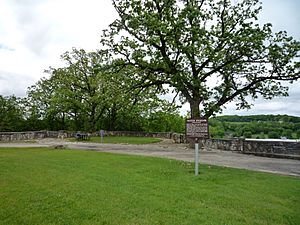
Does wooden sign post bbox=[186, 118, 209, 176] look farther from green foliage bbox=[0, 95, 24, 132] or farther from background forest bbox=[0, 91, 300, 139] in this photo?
green foliage bbox=[0, 95, 24, 132]

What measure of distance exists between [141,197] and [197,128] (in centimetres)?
446

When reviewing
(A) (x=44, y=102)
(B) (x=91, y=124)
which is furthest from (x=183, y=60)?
(A) (x=44, y=102)

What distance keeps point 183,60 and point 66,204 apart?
54.4 ft

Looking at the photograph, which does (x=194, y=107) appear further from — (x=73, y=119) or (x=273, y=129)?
(x=73, y=119)

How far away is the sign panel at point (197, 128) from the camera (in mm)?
9466

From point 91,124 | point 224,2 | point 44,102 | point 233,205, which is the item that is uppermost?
point 224,2

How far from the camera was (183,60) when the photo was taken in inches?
801

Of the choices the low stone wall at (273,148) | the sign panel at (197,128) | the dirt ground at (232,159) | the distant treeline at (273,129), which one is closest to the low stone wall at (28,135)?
the dirt ground at (232,159)

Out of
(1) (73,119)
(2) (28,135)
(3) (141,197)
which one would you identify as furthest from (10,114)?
(3) (141,197)

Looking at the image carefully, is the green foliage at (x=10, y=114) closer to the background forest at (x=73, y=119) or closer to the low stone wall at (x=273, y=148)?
the background forest at (x=73, y=119)

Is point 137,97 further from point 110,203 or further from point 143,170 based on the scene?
point 110,203

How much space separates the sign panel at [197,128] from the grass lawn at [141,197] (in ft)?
4.21

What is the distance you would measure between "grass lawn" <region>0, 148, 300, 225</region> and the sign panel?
1284 millimetres

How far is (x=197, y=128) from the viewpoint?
31.6 feet
